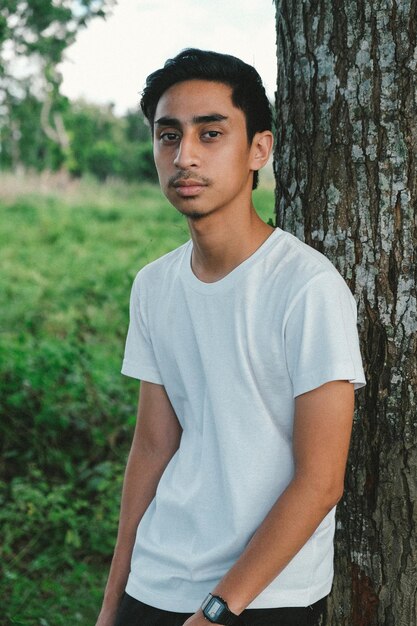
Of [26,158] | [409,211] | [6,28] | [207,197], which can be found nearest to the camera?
[207,197]

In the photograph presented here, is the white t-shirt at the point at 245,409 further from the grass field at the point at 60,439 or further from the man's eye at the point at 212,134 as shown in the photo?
the grass field at the point at 60,439

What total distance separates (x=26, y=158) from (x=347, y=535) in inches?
1161

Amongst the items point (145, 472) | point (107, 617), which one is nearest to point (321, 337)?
point (145, 472)

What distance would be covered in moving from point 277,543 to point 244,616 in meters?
0.21

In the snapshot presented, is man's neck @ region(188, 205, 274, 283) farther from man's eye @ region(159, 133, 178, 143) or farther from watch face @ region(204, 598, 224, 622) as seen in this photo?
watch face @ region(204, 598, 224, 622)

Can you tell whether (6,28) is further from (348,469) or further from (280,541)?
(280,541)

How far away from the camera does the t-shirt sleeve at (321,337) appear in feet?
5.35

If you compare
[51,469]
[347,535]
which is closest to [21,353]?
[51,469]

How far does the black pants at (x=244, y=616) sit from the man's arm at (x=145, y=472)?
0.10 meters

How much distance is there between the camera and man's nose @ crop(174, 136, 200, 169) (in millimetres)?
1855

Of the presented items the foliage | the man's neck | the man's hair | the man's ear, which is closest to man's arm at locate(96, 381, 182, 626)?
the man's neck

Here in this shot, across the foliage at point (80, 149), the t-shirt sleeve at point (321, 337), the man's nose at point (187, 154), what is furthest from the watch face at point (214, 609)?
the foliage at point (80, 149)

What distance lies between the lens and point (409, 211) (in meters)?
2.06

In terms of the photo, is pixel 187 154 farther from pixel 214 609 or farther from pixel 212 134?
pixel 214 609
